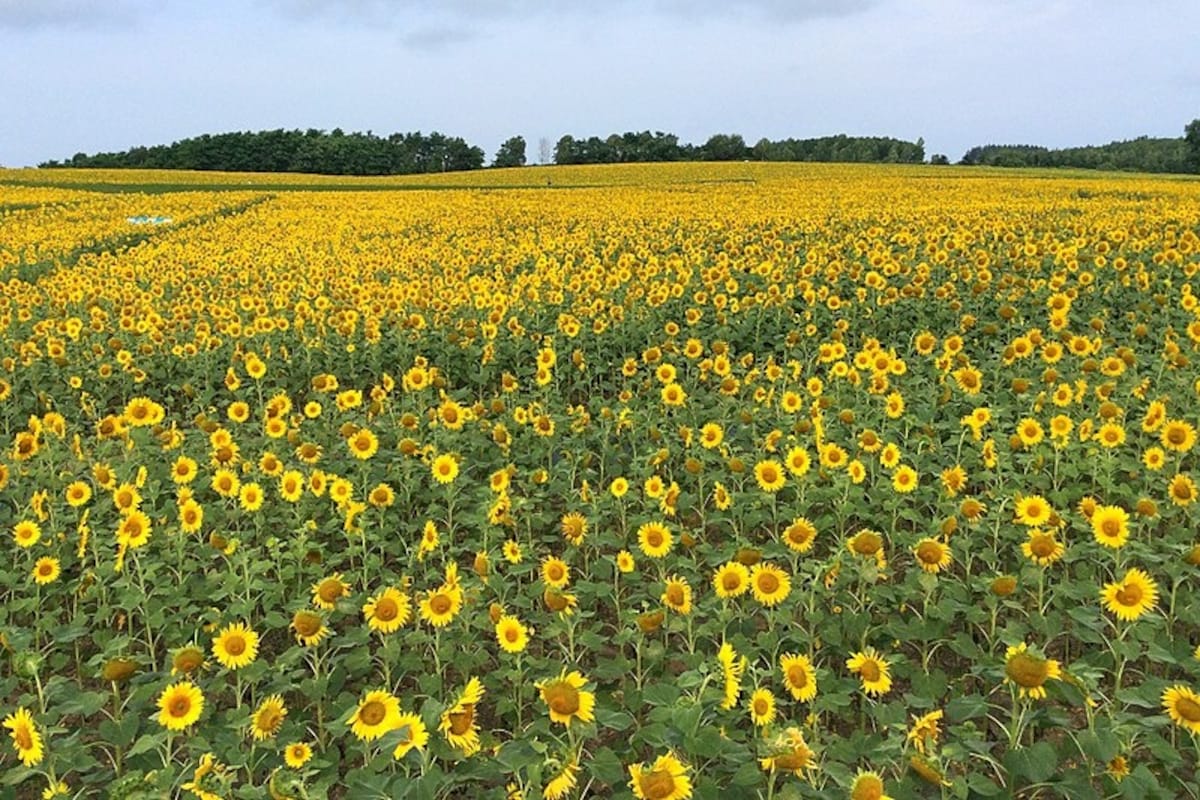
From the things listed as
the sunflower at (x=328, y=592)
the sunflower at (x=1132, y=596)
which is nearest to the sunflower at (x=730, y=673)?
the sunflower at (x=1132, y=596)

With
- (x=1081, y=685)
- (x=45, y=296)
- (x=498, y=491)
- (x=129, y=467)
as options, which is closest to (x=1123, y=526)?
(x=1081, y=685)

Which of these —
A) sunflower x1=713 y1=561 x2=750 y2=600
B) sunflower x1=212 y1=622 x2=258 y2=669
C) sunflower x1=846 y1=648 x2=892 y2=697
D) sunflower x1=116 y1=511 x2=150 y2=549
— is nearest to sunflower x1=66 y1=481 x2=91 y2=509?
sunflower x1=116 y1=511 x2=150 y2=549

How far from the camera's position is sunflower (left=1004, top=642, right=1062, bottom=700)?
2516 millimetres

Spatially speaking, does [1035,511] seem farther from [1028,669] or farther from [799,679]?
[799,679]

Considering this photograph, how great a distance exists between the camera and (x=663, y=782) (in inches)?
89.0

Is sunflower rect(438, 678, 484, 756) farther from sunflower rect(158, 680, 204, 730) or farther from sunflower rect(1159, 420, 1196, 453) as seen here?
sunflower rect(1159, 420, 1196, 453)

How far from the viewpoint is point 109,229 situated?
19.0 m

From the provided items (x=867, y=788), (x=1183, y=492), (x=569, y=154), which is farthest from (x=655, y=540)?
(x=569, y=154)

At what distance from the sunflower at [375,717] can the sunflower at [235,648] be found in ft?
2.52

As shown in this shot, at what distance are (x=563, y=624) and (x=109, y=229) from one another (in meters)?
→ 19.7

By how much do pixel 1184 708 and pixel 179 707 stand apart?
3.36 meters

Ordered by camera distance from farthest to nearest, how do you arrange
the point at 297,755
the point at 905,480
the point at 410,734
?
the point at 905,480 < the point at 297,755 < the point at 410,734

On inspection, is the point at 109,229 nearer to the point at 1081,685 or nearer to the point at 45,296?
the point at 45,296

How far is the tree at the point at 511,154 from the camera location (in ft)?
305
